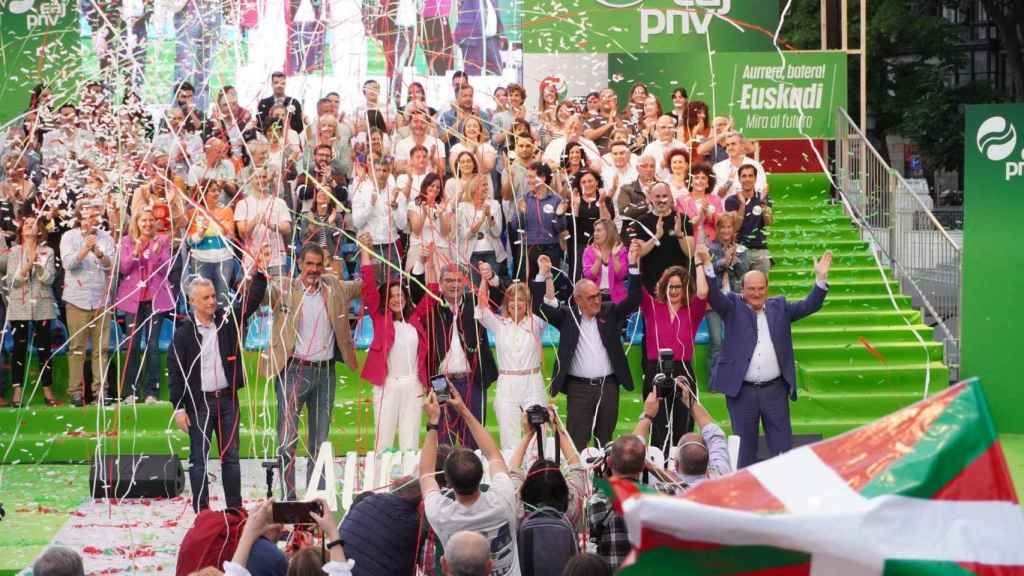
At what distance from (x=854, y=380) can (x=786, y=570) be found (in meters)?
9.14

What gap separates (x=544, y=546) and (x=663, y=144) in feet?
22.4

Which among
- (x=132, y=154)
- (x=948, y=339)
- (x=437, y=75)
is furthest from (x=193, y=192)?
(x=948, y=339)

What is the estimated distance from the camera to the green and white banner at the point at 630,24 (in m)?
15.7

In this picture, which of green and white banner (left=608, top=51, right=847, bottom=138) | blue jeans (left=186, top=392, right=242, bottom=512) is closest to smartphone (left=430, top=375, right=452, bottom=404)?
blue jeans (left=186, top=392, right=242, bottom=512)

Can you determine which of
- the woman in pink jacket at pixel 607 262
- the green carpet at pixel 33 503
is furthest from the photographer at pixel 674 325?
the green carpet at pixel 33 503

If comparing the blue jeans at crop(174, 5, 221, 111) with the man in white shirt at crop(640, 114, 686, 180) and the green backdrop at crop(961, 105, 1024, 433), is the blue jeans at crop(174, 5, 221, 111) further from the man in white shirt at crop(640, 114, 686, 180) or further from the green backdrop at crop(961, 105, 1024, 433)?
the green backdrop at crop(961, 105, 1024, 433)

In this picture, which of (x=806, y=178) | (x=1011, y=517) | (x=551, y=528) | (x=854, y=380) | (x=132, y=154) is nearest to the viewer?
(x=1011, y=517)

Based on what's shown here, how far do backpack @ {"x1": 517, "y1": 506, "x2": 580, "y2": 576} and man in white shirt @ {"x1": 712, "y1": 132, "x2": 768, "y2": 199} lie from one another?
21.7 feet

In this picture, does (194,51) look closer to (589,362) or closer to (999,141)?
(589,362)

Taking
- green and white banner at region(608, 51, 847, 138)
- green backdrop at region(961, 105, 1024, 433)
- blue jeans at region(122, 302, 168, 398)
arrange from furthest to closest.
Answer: green and white banner at region(608, 51, 847, 138)
green backdrop at region(961, 105, 1024, 433)
blue jeans at region(122, 302, 168, 398)

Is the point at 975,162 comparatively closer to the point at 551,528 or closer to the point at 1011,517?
the point at 551,528

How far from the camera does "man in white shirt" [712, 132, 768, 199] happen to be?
1255 centimetres

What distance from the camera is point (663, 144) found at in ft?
41.3

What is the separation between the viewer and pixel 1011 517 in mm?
4207
